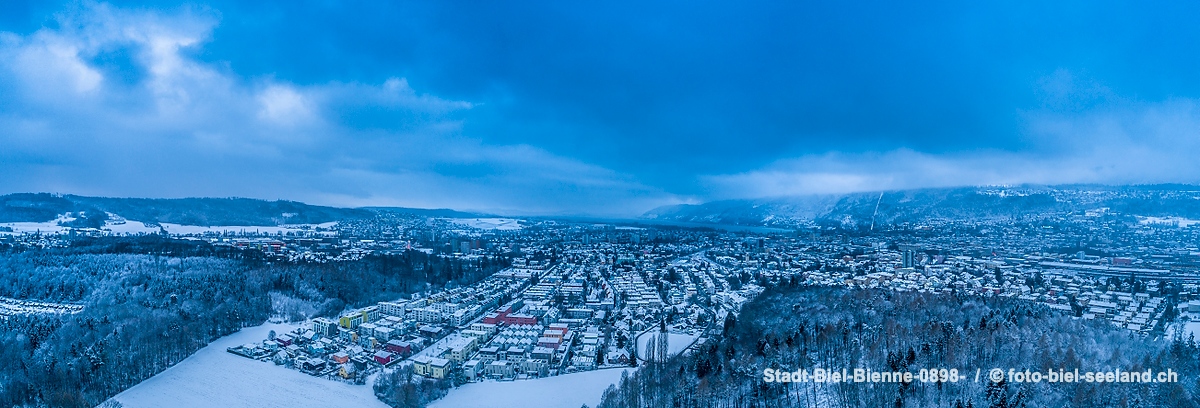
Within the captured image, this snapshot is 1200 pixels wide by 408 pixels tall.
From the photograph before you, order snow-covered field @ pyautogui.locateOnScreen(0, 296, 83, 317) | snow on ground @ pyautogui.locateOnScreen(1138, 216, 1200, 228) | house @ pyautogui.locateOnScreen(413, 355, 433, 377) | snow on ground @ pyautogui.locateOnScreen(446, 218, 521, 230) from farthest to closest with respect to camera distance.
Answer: snow on ground @ pyautogui.locateOnScreen(446, 218, 521, 230)
snow-covered field @ pyautogui.locateOnScreen(0, 296, 83, 317)
snow on ground @ pyautogui.locateOnScreen(1138, 216, 1200, 228)
house @ pyautogui.locateOnScreen(413, 355, 433, 377)

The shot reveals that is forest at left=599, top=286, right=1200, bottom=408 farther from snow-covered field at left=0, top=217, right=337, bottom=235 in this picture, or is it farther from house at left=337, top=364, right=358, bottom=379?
snow-covered field at left=0, top=217, right=337, bottom=235

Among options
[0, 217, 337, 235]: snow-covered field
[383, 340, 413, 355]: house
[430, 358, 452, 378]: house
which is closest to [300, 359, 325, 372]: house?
[383, 340, 413, 355]: house

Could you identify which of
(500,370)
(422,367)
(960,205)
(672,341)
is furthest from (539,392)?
(960,205)

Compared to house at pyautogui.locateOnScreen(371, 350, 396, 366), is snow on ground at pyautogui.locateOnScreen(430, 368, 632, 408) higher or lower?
lower

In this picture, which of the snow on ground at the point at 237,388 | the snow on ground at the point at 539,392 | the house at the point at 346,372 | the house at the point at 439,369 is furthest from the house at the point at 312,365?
the snow on ground at the point at 539,392

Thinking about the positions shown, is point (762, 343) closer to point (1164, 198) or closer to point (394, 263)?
point (1164, 198)

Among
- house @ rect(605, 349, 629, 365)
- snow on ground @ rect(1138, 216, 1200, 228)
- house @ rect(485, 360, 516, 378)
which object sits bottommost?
house @ rect(485, 360, 516, 378)
